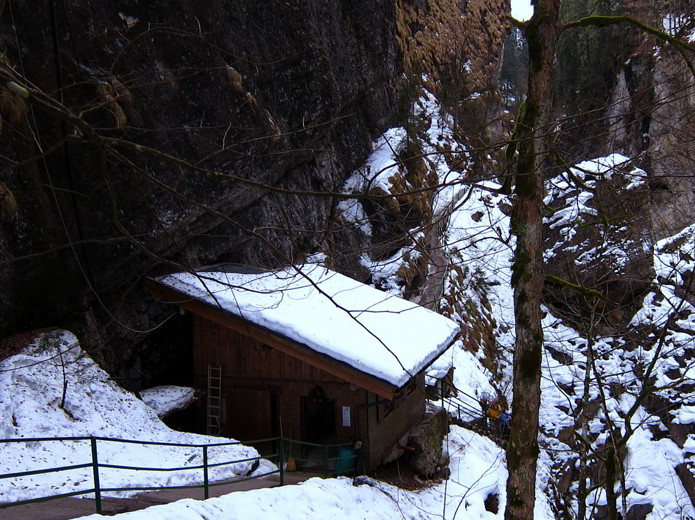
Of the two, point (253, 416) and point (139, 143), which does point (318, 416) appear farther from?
point (139, 143)

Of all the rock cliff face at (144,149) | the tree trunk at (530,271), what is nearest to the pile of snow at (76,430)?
the rock cliff face at (144,149)

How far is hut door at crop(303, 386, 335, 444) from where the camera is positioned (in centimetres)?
1286

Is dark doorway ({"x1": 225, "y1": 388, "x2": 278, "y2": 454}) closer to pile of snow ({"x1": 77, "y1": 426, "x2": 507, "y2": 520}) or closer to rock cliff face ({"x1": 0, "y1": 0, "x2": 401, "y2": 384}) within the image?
rock cliff face ({"x1": 0, "y1": 0, "x2": 401, "y2": 384})


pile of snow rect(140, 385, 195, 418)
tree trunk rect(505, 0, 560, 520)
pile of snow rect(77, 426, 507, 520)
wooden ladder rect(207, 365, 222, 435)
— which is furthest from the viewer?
wooden ladder rect(207, 365, 222, 435)

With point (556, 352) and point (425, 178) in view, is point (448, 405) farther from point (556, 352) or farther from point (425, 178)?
point (425, 178)

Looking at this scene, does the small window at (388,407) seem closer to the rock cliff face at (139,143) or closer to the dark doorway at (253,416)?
the dark doorway at (253,416)

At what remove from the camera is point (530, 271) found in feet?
19.4

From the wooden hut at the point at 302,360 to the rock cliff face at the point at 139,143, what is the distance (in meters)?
1.18

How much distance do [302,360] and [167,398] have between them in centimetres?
317

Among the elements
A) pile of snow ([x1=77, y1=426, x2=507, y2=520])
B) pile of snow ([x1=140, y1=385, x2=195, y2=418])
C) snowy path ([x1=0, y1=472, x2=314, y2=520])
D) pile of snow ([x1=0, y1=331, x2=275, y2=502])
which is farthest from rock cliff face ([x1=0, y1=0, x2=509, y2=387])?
pile of snow ([x1=77, y1=426, x2=507, y2=520])

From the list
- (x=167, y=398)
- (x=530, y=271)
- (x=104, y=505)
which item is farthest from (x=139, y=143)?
(x=530, y=271)

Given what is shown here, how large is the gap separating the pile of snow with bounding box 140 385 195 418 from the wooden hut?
32.7 inches

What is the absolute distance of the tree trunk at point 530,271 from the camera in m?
5.73

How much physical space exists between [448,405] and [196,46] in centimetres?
1458
